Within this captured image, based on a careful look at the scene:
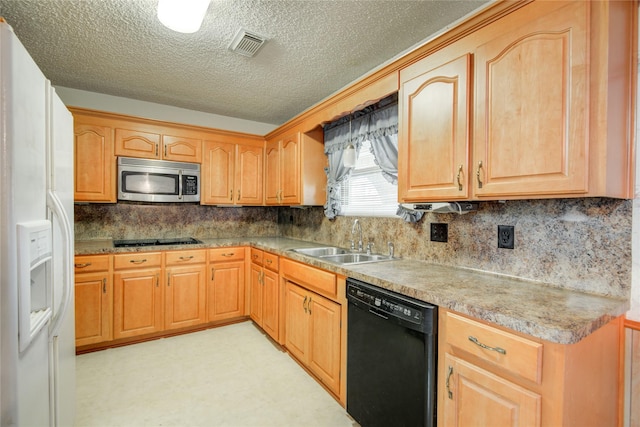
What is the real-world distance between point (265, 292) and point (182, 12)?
230 cm

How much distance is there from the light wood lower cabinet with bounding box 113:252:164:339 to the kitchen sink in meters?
1.42

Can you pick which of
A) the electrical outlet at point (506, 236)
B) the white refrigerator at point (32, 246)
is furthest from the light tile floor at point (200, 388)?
the electrical outlet at point (506, 236)

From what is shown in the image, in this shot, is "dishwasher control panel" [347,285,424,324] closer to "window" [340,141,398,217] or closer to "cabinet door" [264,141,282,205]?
"window" [340,141,398,217]

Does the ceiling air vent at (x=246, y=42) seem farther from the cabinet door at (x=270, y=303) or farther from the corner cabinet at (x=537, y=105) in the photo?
the cabinet door at (x=270, y=303)

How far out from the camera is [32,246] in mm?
1009

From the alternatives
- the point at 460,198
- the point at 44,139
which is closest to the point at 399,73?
the point at 460,198

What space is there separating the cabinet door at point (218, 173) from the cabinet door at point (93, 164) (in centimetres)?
87

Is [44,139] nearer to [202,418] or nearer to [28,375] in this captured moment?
[28,375]

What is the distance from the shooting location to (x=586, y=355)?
1.06 metres

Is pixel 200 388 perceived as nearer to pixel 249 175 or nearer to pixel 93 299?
pixel 93 299

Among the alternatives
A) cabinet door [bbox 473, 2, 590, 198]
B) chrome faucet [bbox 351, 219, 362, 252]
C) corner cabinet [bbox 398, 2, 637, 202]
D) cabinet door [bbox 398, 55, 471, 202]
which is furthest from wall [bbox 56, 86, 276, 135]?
cabinet door [bbox 473, 2, 590, 198]

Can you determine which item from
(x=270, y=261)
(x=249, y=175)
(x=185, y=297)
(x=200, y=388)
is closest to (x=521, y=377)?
(x=200, y=388)

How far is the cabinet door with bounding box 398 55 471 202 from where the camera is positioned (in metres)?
1.52

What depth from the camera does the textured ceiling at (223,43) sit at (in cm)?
181
